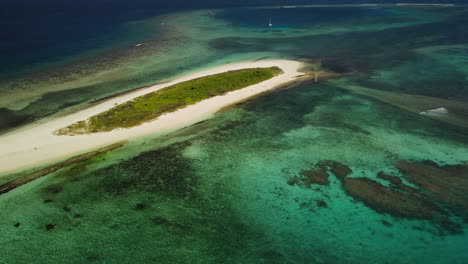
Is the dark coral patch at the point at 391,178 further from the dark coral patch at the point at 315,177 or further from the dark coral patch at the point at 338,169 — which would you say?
the dark coral patch at the point at 315,177

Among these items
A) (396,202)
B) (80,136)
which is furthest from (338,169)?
(80,136)

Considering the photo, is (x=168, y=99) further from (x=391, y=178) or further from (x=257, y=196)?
(x=391, y=178)

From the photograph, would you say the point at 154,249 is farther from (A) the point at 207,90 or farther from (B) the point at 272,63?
(B) the point at 272,63

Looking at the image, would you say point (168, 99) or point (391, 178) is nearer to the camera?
point (391, 178)

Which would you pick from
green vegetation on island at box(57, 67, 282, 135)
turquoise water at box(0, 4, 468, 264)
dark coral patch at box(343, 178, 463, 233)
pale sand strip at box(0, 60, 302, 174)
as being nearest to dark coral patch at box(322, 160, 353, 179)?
turquoise water at box(0, 4, 468, 264)

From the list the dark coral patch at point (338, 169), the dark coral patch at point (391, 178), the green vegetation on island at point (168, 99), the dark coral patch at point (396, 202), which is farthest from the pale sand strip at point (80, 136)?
the dark coral patch at point (391, 178)

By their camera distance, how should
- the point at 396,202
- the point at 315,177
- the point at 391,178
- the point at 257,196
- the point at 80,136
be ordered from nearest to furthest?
the point at 396,202, the point at 257,196, the point at 391,178, the point at 315,177, the point at 80,136

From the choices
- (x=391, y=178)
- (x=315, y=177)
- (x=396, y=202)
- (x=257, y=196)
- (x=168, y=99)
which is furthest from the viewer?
(x=168, y=99)

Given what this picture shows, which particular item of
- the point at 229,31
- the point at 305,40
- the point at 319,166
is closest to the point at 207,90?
the point at 319,166
